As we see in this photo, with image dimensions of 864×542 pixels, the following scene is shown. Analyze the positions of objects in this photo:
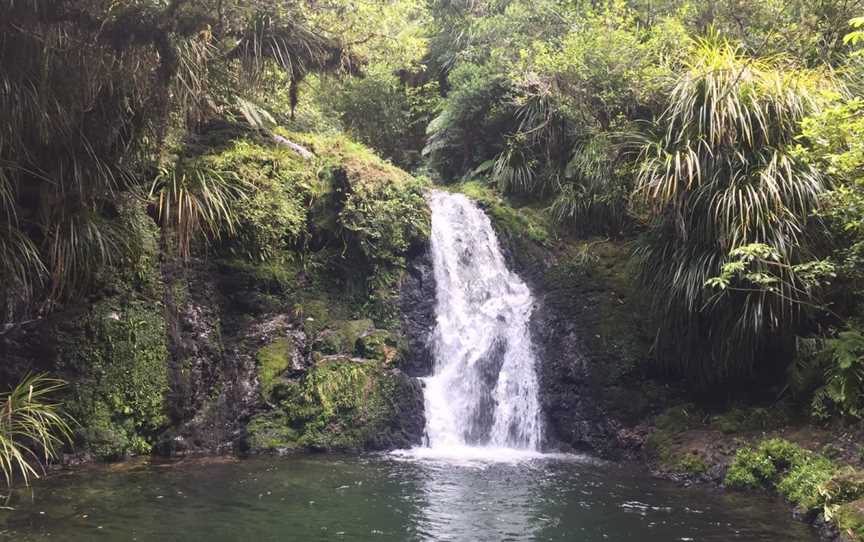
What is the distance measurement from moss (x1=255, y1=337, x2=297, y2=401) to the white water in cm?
247

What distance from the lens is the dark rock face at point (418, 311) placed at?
12.5 m

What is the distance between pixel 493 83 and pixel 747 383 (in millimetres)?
10097

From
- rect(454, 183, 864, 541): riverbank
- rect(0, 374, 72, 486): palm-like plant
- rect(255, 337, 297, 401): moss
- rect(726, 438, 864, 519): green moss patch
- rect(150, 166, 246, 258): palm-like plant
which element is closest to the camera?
rect(0, 374, 72, 486): palm-like plant

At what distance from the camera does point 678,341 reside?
1070 centimetres

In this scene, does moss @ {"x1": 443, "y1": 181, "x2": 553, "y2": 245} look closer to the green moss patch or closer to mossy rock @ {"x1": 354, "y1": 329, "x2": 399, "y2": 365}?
mossy rock @ {"x1": 354, "y1": 329, "x2": 399, "y2": 365}

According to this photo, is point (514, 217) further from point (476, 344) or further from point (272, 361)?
point (272, 361)

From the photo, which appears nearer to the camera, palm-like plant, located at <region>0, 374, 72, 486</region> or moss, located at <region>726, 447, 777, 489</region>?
palm-like plant, located at <region>0, 374, 72, 486</region>

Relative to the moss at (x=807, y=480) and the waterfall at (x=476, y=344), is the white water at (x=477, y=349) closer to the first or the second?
the waterfall at (x=476, y=344)

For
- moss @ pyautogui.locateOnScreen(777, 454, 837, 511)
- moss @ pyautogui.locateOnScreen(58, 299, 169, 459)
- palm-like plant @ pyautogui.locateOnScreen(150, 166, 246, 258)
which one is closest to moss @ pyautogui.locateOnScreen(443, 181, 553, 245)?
palm-like plant @ pyautogui.locateOnScreen(150, 166, 246, 258)

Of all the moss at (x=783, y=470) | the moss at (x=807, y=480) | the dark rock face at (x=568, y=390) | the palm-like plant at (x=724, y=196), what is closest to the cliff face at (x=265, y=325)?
the dark rock face at (x=568, y=390)

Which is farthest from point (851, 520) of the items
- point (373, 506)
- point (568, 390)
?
point (568, 390)

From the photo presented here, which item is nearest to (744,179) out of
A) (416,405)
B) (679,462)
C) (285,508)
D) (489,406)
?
(679,462)

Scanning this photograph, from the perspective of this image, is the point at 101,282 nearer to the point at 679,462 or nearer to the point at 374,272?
the point at 374,272

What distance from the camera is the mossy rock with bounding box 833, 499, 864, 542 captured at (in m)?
6.30
